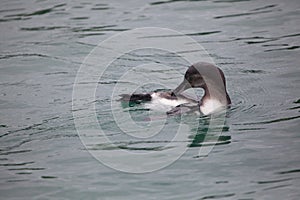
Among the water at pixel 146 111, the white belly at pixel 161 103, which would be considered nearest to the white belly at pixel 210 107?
the water at pixel 146 111

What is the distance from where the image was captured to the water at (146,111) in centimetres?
771

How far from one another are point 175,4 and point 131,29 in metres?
1.61

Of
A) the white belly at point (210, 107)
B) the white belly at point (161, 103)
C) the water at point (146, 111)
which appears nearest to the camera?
the water at point (146, 111)

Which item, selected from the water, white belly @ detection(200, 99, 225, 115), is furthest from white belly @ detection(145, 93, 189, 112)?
white belly @ detection(200, 99, 225, 115)

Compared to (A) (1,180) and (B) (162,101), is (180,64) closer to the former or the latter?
(B) (162,101)

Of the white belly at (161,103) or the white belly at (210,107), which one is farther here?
the white belly at (161,103)

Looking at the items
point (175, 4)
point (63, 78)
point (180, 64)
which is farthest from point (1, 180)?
→ point (175, 4)

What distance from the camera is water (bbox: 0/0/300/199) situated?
771 centimetres

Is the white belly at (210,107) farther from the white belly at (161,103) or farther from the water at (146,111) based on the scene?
the white belly at (161,103)

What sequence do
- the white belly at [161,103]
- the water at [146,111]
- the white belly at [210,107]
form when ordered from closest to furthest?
the water at [146,111], the white belly at [210,107], the white belly at [161,103]

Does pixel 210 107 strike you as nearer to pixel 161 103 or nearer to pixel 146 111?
pixel 161 103

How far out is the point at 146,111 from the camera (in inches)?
392

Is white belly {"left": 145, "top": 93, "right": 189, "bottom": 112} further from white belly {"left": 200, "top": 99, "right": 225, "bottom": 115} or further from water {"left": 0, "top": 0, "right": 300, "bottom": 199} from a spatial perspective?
white belly {"left": 200, "top": 99, "right": 225, "bottom": 115}

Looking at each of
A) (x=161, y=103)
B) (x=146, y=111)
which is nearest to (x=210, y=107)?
(x=161, y=103)
